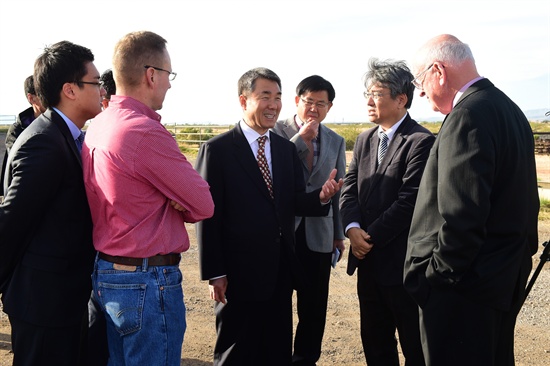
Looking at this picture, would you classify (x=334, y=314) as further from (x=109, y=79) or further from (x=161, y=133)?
(x=161, y=133)

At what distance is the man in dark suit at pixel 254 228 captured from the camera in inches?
143

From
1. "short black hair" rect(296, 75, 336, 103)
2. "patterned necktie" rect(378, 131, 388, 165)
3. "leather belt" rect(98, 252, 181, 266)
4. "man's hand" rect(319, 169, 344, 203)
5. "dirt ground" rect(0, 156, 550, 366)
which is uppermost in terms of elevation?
"short black hair" rect(296, 75, 336, 103)

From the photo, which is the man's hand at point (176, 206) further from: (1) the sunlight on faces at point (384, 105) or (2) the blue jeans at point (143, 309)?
(1) the sunlight on faces at point (384, 105)

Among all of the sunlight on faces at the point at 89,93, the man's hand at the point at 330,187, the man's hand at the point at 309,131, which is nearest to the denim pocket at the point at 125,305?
the sunlight on faces at the point at 89,93

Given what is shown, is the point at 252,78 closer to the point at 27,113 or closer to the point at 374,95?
the point at 374,95

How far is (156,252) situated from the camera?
8.36 feet

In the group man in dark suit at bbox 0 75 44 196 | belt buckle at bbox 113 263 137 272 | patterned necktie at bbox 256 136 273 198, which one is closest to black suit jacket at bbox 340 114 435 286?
patterned necktie at bbox 256 136 273 198

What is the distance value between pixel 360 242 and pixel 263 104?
1.12 metres

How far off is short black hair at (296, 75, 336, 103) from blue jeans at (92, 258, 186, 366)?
242cm

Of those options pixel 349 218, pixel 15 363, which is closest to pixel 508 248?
pixel 349 218

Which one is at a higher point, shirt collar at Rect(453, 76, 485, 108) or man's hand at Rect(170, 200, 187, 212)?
shirt collar at Rect(453, 76, 485, 108)

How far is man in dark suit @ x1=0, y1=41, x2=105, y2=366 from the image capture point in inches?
102

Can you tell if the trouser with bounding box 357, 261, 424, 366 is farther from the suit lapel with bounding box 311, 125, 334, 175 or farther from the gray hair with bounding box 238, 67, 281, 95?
the gray hair with bounding box 238, 67, 281, 95

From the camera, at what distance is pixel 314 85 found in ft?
15.0
